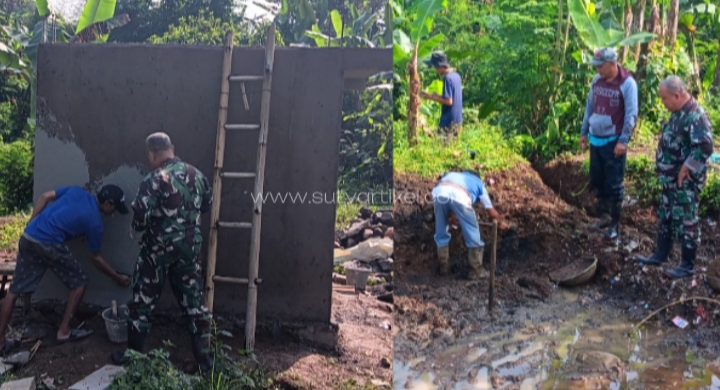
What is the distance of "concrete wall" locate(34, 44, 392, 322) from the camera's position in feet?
11.0

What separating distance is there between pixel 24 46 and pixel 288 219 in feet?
5.19

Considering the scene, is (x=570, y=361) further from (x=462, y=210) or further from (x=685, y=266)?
(x=462, y=210)

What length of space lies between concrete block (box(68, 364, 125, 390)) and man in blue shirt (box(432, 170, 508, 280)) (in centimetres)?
167

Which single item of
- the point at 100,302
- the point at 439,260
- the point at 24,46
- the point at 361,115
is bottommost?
the point at 100,302

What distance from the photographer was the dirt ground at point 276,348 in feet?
11.3

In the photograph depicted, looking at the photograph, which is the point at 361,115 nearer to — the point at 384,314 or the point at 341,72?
the point at 341,72

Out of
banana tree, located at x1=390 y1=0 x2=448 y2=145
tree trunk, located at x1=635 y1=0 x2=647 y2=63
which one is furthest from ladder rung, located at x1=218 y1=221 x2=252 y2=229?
tree trunk, located at x1=635 y1=0 x2=647 y2=63

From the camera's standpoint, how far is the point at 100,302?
3.50 meters

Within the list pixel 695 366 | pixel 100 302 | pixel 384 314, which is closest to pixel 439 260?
pixel 384 314

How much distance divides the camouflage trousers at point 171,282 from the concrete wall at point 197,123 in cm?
9

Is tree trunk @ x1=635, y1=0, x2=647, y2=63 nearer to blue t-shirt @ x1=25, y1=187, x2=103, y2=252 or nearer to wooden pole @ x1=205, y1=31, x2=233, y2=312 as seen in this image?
wooden pole @ x1=205, y1=31, x2=233, y2=312

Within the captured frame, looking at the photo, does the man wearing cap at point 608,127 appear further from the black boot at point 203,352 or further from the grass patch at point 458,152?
the black boot at point 203,352

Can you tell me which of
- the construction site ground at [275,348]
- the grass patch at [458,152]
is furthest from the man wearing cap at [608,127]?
the construction site ground at [275,348]

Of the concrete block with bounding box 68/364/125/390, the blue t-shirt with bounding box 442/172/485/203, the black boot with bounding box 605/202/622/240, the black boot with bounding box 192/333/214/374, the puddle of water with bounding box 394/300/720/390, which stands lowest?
the concrete block with bounding box 68/364/125/390
